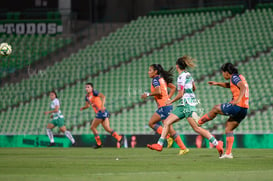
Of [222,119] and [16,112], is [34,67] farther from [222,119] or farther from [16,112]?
[222,119]

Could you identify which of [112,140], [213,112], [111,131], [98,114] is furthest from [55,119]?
[213,112]

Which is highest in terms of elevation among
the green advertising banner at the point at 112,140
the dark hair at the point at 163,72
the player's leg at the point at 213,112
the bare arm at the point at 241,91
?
the dark hair at the point at 163,72

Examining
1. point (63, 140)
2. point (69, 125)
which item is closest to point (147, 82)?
point (69, 125)

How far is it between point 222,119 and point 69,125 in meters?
7.44

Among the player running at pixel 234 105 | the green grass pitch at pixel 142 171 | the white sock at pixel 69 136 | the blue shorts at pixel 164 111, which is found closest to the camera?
the green grass pitch at pixel 142 171

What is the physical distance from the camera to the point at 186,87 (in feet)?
53.2

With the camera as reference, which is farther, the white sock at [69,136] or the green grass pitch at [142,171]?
the white sock at [69,136]

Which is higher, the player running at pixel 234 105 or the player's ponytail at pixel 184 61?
the player's ponytail at pixel 184 61

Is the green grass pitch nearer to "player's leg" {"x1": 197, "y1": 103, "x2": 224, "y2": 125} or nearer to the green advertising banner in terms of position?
"player's leg" {"x1": 197, "y1": 103, "x2": 224, "y2": 125}

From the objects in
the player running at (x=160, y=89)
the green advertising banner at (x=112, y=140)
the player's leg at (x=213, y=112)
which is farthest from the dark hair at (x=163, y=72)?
the green advertising banner at (x=112, y=140)

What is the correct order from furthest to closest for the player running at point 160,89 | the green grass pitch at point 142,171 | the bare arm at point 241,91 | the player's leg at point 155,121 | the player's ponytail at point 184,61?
the player's leg at point 155,121, the player running at point 160,89, the player's ponytail at point 184,61, the bare arm at point 241,91, the green grass pitch at point 142,171

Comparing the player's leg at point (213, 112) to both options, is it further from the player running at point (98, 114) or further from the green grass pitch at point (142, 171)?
the player running at point (98, 114)

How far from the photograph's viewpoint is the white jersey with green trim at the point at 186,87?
16.1 m

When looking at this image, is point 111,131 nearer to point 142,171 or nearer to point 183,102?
point 183,102
